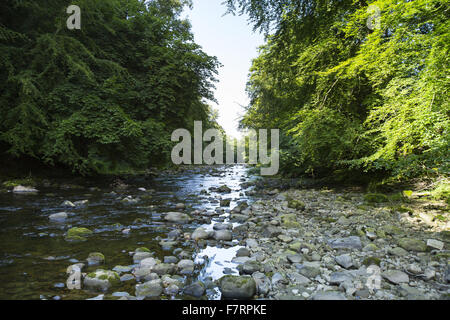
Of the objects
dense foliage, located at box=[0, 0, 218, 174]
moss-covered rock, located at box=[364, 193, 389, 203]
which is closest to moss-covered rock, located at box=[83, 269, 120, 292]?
moss-covered rock, located at box=[364, 193, 389, 203]

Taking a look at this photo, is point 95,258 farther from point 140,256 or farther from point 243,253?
point 243,253

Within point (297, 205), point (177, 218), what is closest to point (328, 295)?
point (177, 218)

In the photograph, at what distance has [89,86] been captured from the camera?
9.55 meters

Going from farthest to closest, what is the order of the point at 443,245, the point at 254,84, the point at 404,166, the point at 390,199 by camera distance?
the point at 254,84
the point at 390,199
the point at 404,166
the point at 443,245

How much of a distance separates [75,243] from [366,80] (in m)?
8.08

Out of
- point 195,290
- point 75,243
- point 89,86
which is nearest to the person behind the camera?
point 195,290

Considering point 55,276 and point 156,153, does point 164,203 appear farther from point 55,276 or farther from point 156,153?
point 55,276

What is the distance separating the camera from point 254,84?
12.8 m

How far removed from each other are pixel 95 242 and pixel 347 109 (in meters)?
7.21

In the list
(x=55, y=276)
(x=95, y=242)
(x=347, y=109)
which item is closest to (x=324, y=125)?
(x=347, y=109)

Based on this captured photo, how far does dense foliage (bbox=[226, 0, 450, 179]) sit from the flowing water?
11.8 ft

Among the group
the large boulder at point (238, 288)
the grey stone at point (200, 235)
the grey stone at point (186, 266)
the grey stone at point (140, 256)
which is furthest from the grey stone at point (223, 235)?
the large boulder at point (238, 288)

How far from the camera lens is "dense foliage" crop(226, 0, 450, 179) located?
382 centimetres

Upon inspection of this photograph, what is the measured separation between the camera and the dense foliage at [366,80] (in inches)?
150
